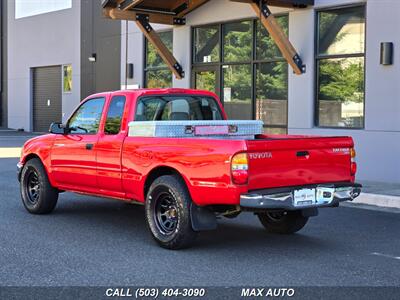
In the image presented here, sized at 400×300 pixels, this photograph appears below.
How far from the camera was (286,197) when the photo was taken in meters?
6.57

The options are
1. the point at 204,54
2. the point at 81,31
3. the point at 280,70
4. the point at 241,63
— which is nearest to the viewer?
the point at 280,70

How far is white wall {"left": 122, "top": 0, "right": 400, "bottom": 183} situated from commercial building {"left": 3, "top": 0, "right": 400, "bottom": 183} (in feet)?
0.07

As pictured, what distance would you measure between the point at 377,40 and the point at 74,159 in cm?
729

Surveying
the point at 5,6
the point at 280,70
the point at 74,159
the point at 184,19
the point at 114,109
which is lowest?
the point at 74,159

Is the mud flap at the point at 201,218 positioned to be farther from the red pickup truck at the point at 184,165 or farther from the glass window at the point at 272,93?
the glass window at the point at 272,93

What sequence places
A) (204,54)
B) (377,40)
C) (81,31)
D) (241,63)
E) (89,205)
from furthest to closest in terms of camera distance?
(81,31) → (204,54) → (241,63) → (377,40) → (89,205)

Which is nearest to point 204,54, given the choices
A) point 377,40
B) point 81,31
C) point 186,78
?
point 186,78

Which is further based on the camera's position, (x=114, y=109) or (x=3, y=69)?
(x=3, y=69)

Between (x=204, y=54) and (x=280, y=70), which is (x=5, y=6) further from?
(x=280, y=70)

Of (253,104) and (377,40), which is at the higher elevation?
(377,40)

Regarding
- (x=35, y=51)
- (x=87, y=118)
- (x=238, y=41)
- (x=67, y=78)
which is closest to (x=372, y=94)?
(x=238, y=41)

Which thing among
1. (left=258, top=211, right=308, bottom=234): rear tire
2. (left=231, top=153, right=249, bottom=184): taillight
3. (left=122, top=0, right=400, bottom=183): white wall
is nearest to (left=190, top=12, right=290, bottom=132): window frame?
(left=122, top=0, right=400, bottom=183): white wall

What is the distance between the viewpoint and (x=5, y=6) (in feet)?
101

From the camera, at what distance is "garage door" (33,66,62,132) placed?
26438 millimetres
